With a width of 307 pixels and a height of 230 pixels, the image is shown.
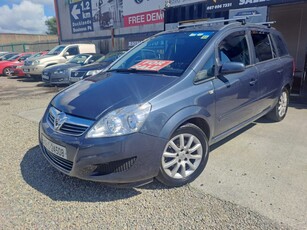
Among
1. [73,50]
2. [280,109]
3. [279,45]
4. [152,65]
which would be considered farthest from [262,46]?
[73,50]

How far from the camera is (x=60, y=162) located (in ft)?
8.48

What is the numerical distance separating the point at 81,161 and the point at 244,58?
8.76 feet

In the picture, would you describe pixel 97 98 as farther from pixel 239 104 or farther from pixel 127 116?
pixel 239 104

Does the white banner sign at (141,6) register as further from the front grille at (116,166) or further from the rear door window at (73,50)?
the front grille at (116,166)

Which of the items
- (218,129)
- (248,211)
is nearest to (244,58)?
(218,129)

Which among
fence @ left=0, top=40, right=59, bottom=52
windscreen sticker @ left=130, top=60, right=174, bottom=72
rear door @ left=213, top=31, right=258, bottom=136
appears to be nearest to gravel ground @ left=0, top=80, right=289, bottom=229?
rear door @ left=213, top=31, right=258, bottom=136

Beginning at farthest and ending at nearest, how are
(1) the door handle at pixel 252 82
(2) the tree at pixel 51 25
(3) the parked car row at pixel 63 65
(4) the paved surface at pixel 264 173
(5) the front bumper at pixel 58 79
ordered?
(2) the tree at pixel 51 25 → (5) the front bumper at pixel 58 79 → (3) the parked car row at pixel 63 65 → (1) the door handle at pixel 252 82 → (4) the paved surface at pixel 264 173

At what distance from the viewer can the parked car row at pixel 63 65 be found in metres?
8.59

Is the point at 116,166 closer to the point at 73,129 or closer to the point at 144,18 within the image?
the point at 73,129

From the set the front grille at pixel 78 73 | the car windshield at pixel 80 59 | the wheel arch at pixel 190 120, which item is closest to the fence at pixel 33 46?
the car windshield at pixel 80 59

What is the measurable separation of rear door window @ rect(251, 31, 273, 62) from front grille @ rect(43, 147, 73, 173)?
10.1 ft

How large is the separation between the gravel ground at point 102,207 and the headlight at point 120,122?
2.48 ft

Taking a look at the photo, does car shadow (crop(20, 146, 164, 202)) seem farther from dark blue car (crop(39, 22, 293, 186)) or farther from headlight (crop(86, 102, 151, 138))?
headlight (crop(86, 102, 151, 138))

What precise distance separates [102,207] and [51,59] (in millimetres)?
11007
